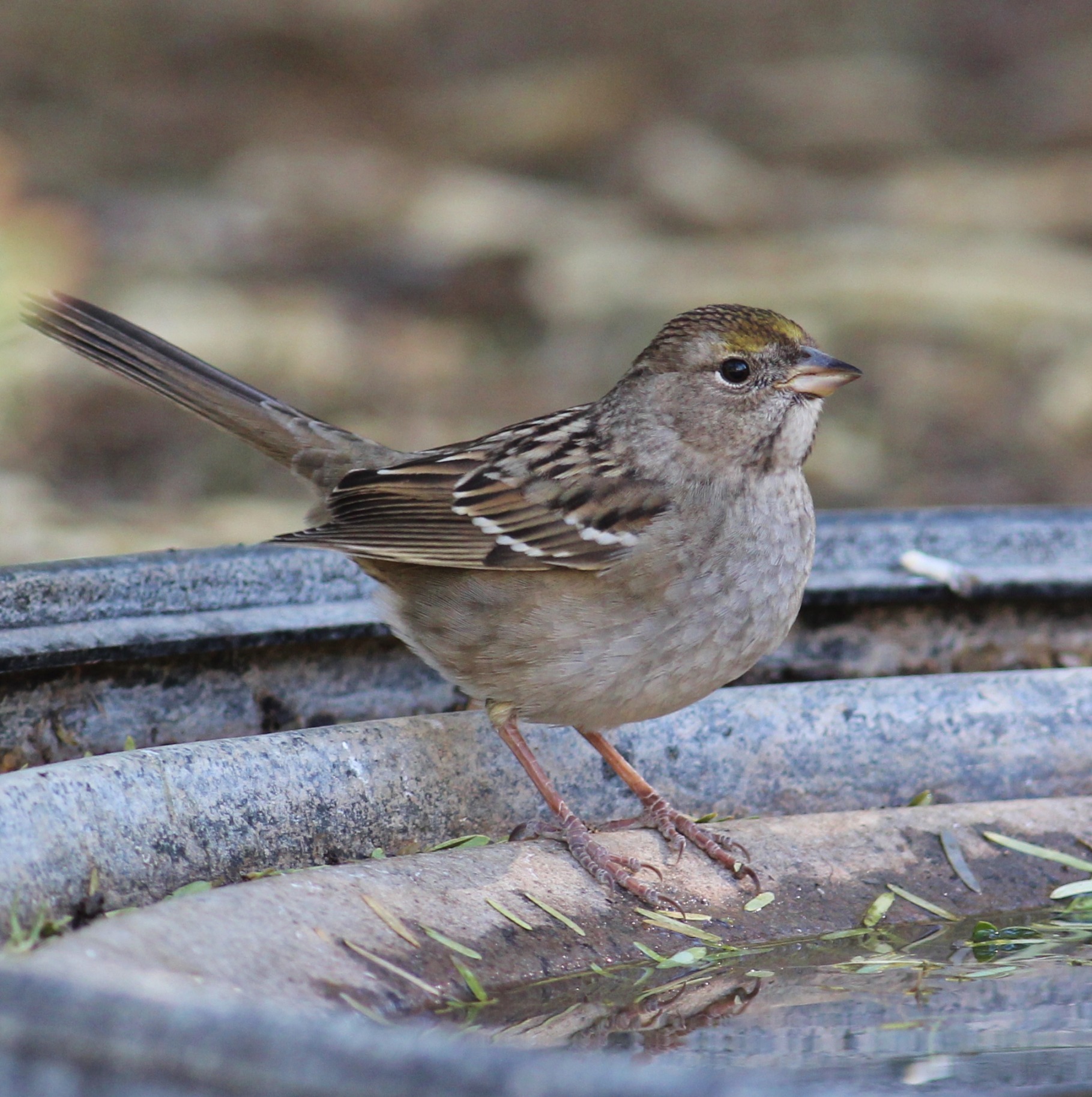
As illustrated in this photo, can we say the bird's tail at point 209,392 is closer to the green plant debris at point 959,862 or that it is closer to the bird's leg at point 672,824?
the bird's leg at point 672,824

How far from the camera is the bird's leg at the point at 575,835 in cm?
269

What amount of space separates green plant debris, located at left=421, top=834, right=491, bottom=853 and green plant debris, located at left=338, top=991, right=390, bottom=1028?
58cm

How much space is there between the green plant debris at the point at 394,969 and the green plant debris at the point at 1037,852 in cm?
110

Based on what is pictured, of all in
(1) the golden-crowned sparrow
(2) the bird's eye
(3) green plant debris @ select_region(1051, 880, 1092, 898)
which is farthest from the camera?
(2) the bird's eye

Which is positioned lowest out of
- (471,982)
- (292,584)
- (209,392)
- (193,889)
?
(471,982)

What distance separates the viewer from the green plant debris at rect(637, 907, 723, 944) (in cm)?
267

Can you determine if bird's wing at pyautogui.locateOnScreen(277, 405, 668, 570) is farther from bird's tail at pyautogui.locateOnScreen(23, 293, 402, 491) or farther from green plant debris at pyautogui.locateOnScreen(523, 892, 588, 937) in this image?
green plant debris at pyautogui.locateOnScreen(523, 892, 588, 937)

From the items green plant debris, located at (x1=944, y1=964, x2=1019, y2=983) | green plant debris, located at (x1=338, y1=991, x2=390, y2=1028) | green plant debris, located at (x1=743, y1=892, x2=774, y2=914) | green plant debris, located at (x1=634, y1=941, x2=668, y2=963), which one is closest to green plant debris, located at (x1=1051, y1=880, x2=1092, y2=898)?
green plant debris, located at (x1=944, y1=964, x2=1019, y2=983)

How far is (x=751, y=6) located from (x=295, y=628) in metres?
10.1

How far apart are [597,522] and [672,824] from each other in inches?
23.8

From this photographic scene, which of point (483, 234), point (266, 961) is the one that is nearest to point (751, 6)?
point (483, 234)

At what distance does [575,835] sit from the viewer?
2842 mm

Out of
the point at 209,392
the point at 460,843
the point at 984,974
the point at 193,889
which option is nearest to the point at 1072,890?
the point at 984,974

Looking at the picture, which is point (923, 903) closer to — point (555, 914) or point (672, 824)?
point (672, 824)
